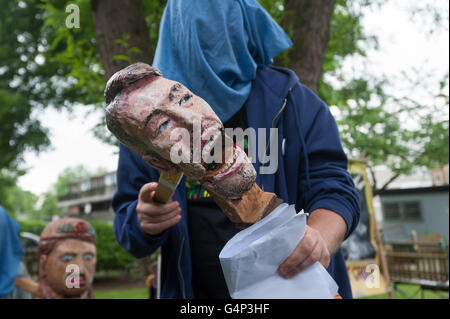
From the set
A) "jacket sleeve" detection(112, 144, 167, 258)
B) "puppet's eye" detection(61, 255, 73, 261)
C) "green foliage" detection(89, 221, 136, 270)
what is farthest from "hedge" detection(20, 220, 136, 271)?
"jacket sleeve" detection(112, 144, 167, 258)

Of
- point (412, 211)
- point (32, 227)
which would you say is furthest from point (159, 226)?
point (412, 211)

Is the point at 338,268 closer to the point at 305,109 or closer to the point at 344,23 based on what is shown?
the point at 305,109

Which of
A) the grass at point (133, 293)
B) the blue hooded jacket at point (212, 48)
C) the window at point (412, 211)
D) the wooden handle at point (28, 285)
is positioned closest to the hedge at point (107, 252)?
the grass at point (133, 293)

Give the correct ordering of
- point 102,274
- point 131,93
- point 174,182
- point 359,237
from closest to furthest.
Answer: point 131,93, point 174,182, point 359,237, point 102,274

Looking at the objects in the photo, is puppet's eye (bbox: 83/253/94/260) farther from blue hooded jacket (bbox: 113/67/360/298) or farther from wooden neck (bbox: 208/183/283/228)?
wooden neck (bbox: 208/183/283/228)

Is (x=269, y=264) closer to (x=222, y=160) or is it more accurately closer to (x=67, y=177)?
(x=222, y=160)

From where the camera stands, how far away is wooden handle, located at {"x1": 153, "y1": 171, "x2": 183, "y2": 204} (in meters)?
0.78

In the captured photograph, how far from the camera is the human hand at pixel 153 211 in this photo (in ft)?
2.89

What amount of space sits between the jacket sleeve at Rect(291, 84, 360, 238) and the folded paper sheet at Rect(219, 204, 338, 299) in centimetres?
26

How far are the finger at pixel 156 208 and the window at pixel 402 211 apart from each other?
50.8 ft

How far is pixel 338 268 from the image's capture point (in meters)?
1.14
